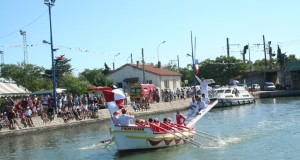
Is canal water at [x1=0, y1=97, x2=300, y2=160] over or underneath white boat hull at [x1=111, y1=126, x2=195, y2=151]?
underneath

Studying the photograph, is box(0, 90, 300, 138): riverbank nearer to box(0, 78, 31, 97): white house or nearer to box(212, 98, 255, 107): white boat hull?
box(212, 98, 255, 107): white boat hull

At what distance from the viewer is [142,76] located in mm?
66938

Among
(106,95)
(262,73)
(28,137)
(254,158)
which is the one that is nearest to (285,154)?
(254,158)

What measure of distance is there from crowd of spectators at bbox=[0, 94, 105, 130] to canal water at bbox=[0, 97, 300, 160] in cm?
165

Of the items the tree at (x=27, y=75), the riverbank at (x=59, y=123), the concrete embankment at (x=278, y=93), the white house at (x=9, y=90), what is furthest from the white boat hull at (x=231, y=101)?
the tree at (x=27, y=75)

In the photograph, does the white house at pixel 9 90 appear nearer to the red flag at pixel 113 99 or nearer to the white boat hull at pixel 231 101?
the red flag at pixel 113 99

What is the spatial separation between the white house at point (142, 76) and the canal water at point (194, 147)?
1287 inches

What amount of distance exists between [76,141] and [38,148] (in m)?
2.61

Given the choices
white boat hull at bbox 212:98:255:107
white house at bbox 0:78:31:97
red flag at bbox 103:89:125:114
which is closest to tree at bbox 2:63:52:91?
white house at bbox 0:78:31:97

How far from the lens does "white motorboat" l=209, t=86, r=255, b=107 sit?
172 feet

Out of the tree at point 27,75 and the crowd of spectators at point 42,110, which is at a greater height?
the tree at point 27,75

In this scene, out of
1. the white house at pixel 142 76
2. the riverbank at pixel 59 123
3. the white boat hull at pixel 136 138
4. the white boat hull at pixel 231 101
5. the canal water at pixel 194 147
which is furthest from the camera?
the white house at pixel 142 76

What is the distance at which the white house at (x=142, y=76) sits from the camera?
214 ft

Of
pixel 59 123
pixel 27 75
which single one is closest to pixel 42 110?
pixel 59 123
